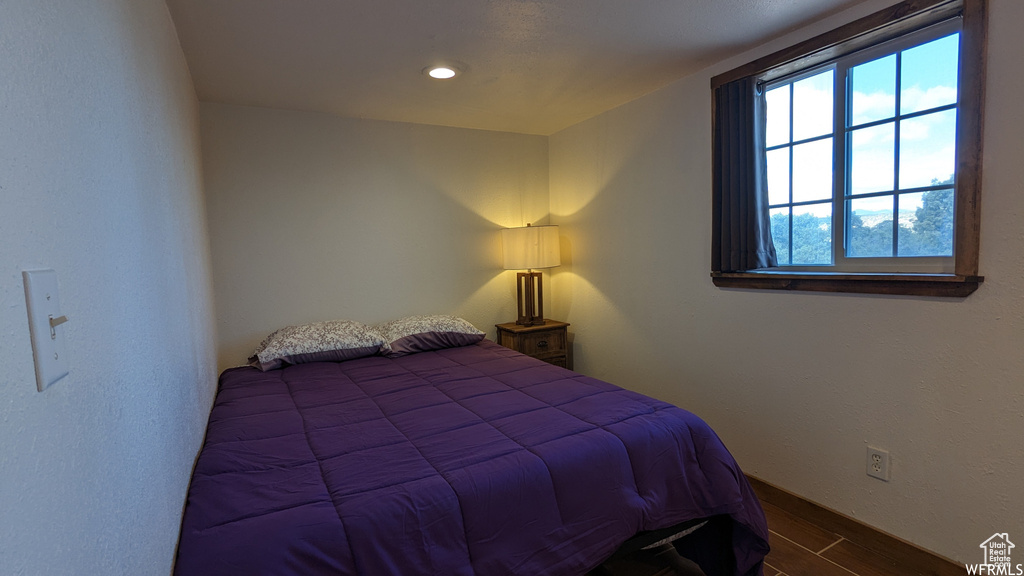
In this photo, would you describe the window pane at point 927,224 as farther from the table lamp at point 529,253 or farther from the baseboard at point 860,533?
the table lamp at point 529,253

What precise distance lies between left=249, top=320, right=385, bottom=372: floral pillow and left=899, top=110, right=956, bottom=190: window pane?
8.77 ft

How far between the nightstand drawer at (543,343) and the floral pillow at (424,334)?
361mm

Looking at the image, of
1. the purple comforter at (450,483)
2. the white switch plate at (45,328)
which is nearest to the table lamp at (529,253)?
the purple comforter at (450,483)

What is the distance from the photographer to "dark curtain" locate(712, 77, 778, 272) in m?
2.36

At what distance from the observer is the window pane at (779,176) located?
232 centimetres

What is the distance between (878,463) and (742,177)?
136cm

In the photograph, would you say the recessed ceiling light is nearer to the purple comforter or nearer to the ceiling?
the ceiling

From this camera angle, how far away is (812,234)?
2234mm

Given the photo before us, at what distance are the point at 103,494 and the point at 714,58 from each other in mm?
2746

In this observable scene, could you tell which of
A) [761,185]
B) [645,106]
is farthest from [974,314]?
[645,106]

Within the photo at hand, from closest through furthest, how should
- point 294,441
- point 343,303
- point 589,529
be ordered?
point 589,529 → point 294,441 → point 343,303

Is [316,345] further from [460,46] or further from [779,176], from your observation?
[779,176]

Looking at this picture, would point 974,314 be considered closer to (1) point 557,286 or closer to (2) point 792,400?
(2) point 792,400

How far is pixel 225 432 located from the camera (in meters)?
1.74
